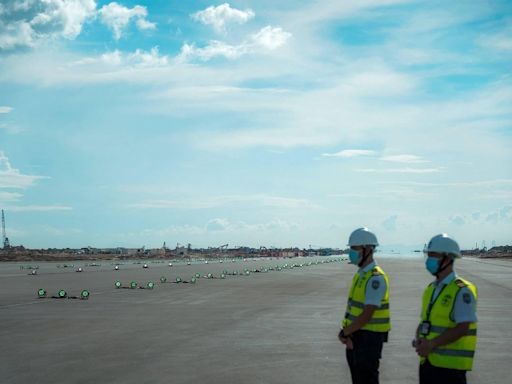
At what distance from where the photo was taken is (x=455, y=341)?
19.6 ft

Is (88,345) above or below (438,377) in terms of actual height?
below

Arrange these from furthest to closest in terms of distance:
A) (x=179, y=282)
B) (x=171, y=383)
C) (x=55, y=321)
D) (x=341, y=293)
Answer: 1. (x=179, y=282)
2. (x=341, y=293)
3. (x=55, y=321)
4. (x=171, y=383)

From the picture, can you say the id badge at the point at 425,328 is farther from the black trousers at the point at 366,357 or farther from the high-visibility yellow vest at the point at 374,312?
the black trousers at the point at 366,357

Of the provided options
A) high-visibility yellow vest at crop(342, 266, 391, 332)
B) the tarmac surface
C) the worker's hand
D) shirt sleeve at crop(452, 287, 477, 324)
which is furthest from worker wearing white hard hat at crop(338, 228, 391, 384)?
the tarmac surface

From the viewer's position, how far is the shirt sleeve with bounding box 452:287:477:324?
591 cm

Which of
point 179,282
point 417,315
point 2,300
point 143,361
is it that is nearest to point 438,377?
point 143,361

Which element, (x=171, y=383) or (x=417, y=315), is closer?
(x=171, y=383)

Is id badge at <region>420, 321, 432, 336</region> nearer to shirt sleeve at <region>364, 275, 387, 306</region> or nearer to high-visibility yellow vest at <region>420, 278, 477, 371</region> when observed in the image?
high-visibility yellow vest at <region>420, 278, 477, 371</region>

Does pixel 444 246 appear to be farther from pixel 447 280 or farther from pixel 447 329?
pixel 447 329

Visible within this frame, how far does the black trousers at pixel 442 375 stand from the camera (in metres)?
6.02

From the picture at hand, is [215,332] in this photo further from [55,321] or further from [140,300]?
[140,300]

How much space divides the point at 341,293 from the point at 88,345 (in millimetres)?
Result: 17990

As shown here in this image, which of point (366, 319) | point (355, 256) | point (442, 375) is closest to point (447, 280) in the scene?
point (442, 375)

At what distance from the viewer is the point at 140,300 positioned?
83.9 ft
